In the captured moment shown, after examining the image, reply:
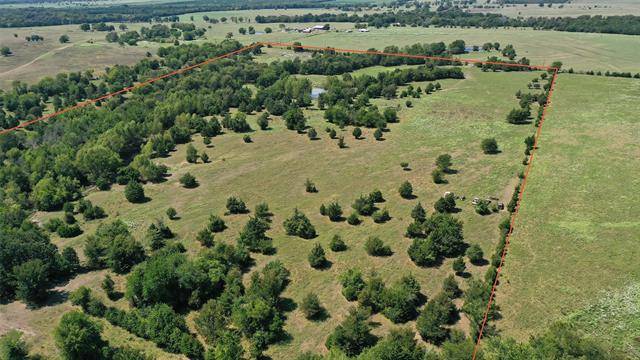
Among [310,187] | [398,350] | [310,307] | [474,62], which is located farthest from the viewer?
A: [474,62]

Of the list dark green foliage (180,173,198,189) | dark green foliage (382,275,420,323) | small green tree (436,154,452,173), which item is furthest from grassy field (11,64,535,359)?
small green tree (436,154,452,173)

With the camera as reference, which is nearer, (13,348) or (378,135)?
(13,348)

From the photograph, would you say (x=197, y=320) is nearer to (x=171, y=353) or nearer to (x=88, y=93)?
(x=171, y=353)

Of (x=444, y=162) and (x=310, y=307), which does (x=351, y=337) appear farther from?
(x=444, y=162)

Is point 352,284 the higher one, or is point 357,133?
point 357,133

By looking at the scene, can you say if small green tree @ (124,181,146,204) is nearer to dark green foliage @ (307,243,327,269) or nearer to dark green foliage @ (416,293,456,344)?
dark green foliage @ (307,243,327,269)

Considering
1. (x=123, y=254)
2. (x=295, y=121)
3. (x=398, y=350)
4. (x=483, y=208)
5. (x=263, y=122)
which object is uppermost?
(x=295, y=121)

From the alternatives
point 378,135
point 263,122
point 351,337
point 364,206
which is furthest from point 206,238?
point 263,122

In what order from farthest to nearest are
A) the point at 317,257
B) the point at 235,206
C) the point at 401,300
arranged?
1. the point at 235,206
2. the point at 317,257
3. the point at 401,300
